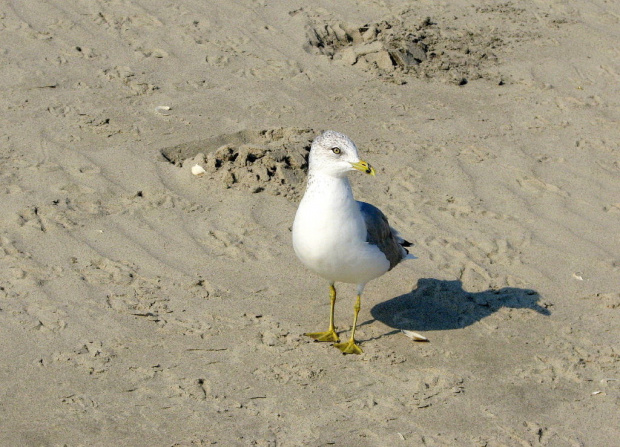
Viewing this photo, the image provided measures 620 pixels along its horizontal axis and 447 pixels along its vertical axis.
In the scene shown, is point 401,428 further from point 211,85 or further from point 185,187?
point 211,85

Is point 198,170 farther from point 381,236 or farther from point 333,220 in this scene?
point 333,220

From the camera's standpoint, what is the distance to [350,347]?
5125mm

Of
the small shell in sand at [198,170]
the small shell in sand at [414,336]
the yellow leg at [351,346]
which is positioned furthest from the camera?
the small shell in sand at [198,170]

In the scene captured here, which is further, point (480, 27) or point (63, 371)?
point (480, 27)

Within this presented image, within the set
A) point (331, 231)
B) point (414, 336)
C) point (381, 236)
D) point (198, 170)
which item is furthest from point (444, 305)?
point (198, 170)

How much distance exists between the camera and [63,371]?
4559mm

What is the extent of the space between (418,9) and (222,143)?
373 centimetres

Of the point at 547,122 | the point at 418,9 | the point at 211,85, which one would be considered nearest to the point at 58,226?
the point at 211,85

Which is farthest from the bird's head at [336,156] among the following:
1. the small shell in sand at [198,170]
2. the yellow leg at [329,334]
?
the small shell in sand at [198,170]

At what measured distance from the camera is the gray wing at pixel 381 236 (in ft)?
16.8

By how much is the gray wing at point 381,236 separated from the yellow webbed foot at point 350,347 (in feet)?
1.88

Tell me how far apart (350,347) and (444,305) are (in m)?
0.89

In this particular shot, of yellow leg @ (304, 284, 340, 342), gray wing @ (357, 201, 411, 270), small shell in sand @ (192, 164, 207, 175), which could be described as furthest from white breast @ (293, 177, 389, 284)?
small shell in sand @ (192, 164, 207, 175)

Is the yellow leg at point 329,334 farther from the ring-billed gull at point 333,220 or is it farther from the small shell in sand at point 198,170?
the small shell in sand at point 198,170
